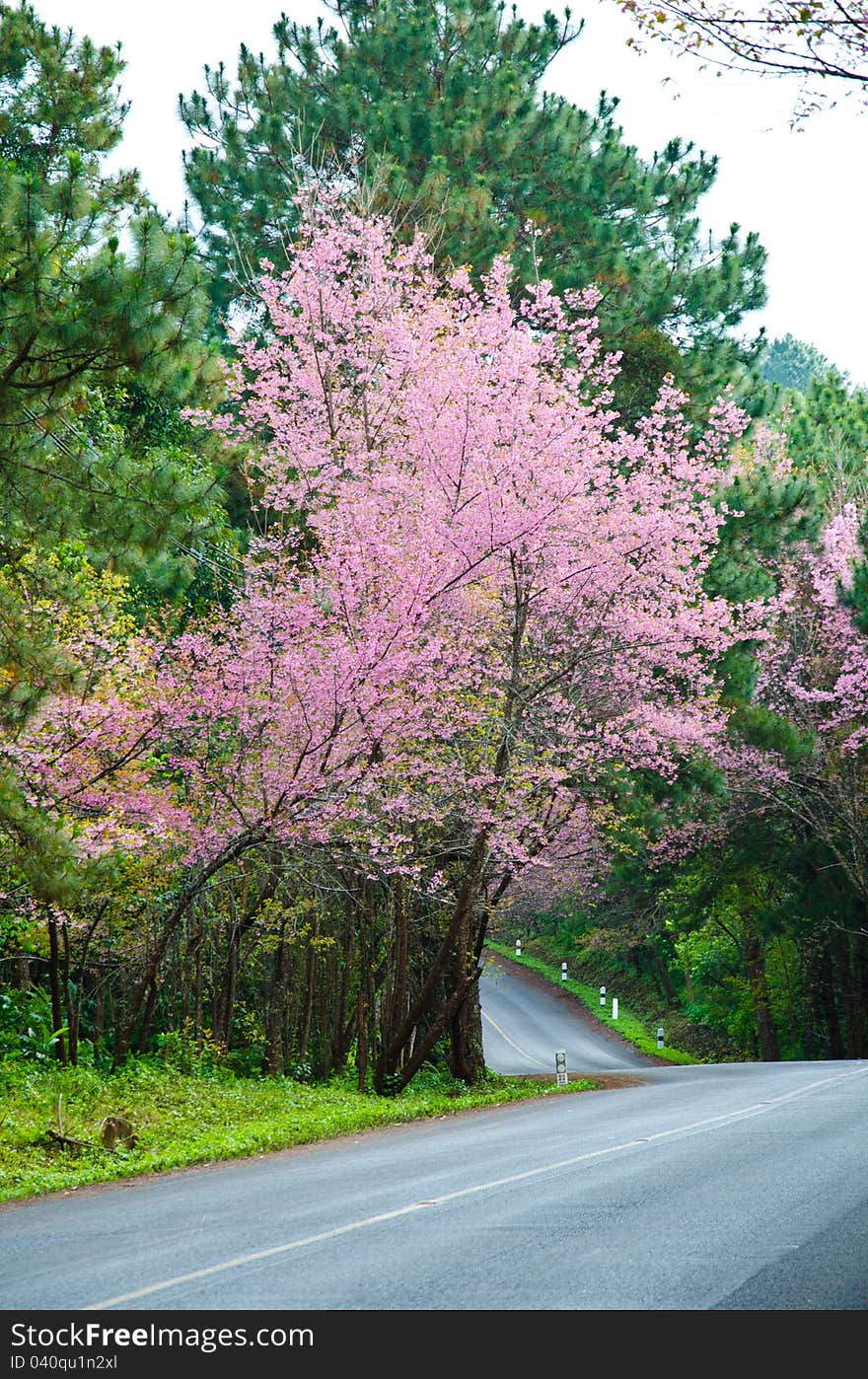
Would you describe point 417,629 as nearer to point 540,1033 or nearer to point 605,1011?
point 540,1033

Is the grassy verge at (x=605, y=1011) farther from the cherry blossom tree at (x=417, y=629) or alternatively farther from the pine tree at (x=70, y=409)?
the pine tree at (x=70, y=409)

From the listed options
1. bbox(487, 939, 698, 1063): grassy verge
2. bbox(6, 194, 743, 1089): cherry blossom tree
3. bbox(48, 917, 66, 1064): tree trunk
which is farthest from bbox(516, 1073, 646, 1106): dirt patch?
bbox(487, 939, 698, 1063): grassy verge

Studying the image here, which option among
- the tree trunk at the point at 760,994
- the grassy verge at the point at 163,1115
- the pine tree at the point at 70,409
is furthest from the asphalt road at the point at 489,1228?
the tree trunk at the point at 760,994

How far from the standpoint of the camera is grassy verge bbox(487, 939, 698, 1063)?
127 ft

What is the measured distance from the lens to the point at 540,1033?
41031 mm

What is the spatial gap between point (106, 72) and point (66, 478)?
583 inches

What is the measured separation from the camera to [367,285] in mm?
20453

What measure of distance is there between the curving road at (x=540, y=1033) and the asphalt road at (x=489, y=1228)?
17864 millimetres

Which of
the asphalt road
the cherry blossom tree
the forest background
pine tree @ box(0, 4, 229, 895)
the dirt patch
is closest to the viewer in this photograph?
the asphalt road

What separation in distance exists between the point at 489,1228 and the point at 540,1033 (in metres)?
34.8

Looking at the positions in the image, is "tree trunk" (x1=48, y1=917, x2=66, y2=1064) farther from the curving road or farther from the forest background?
the curving road

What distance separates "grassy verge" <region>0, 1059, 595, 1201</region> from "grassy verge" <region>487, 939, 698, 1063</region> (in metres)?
19.7
